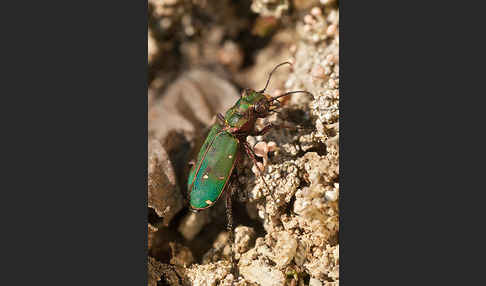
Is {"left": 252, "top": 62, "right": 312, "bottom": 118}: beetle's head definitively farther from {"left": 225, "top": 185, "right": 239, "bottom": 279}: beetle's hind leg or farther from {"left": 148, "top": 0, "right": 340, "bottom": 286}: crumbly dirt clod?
{"left": 225, "top": 185, "right": 239, "bottom": 279}: beetle's hind leg

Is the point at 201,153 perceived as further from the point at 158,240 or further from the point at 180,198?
the point at 158,240

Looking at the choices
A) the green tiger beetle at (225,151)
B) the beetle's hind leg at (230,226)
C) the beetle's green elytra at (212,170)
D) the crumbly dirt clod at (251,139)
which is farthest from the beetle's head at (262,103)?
the beetle's hind leg at (230,226)

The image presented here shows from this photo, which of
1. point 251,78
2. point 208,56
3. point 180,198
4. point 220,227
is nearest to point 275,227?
point 220,227

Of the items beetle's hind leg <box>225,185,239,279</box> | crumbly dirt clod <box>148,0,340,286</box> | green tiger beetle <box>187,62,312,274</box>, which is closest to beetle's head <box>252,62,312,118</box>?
green tiger beetle <box>187,62,312,274</box>

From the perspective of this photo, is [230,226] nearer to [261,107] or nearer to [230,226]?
[230,226]

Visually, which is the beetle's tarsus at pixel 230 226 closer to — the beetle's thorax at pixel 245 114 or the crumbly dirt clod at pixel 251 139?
the crumbly dirt clod at pixel 251 139

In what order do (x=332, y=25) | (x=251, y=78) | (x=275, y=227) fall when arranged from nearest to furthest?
(x=275, y=227) < (x=332, y=25) < (x=251, y=78)
